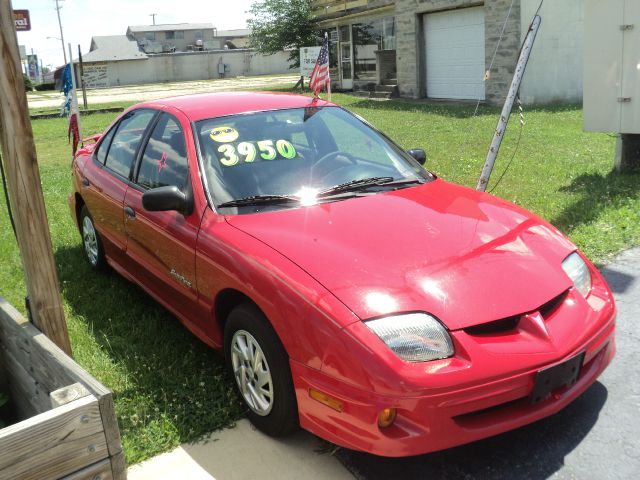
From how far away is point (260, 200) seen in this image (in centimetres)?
349

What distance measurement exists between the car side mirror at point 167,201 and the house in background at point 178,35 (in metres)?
88.2

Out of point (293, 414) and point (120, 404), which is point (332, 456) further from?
point (120, 404)

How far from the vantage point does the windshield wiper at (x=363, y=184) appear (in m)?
3.62

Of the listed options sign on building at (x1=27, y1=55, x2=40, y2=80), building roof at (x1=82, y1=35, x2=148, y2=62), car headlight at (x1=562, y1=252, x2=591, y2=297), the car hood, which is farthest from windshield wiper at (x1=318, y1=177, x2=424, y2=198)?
sign on building at (x1=27, y1=55, x2=40, y2=80)

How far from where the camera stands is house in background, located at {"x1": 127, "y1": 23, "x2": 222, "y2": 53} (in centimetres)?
8844

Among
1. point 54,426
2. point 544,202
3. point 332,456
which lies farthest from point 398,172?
point 544,202

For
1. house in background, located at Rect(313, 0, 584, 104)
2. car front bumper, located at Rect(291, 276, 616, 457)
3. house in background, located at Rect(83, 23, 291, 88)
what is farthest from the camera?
house in background, located at Rect(83, 23, 291, 88)

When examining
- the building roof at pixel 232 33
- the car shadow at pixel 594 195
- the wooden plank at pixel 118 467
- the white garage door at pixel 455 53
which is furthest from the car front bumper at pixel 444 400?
the building roof at pixel 232 33

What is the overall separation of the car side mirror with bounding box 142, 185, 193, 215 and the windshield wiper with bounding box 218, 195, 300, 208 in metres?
0.22

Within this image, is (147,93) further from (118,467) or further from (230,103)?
(118,467)

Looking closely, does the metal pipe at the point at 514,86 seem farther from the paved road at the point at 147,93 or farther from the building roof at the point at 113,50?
the building roof at the point at 113,50

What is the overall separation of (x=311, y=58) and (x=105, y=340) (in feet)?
41.2

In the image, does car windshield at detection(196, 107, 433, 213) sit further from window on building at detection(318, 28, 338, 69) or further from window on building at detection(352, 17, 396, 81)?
window on building at detection(318, 28, 338, 69)

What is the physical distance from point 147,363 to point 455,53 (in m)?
17.1
